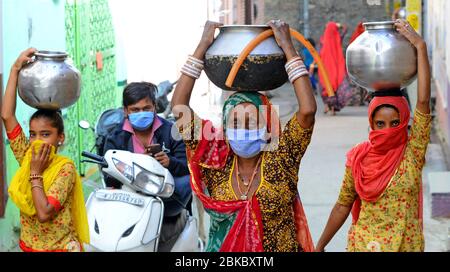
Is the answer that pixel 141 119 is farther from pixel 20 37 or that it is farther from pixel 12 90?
pixel 20 37

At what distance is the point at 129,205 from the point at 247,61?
1.72 meters

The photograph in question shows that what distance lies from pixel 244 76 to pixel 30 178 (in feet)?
3.60

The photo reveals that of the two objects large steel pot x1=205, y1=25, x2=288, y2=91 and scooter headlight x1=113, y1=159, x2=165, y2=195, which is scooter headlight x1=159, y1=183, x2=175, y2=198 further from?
large steel pot x1=205, y1=25, x2=288, y2=91

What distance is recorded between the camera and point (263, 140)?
460cm

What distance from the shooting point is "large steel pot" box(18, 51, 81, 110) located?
15.5 ft

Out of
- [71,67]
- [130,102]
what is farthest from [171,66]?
[71,67]

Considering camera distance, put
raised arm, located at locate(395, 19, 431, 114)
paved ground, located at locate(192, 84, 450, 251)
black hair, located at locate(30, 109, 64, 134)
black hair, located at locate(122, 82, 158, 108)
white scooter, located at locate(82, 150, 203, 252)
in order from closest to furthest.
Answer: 1. raised arm, located at locate(395, 19, 431, 114)
2. black hair, located at locate(30, 109, 64, 134)
3. white scooter, located at locate(82, 150, 203, 252)
4. black hair, located at locate(122, 82, 158, 108)
5. paved ground, located at locate(192, 84, 450, 251)

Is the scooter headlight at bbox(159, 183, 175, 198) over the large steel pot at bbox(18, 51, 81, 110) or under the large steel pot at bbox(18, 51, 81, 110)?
under

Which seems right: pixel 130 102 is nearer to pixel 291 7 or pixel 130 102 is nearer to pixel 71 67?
pixel 71 67

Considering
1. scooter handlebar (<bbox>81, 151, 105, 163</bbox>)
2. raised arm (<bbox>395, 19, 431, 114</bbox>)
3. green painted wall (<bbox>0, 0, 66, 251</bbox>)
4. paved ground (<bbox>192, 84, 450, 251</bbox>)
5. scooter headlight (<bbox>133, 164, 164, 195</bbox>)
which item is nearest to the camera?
raised arm (<bbox>395, 19, 431, 114</bbox>)

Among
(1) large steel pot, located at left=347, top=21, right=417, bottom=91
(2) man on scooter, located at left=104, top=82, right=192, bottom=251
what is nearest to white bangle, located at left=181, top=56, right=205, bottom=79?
(1) large steel pot, located at left=347, top=21, right=417, bottom=91

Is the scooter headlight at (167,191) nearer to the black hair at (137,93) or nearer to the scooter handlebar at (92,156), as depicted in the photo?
the scooter handlebar at (92,156)

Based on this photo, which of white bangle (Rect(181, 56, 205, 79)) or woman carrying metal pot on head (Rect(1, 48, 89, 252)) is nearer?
white bangle (Rect(181, 56, 205, 79))

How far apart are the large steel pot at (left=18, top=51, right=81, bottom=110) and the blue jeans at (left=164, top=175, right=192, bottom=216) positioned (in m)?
1.61
